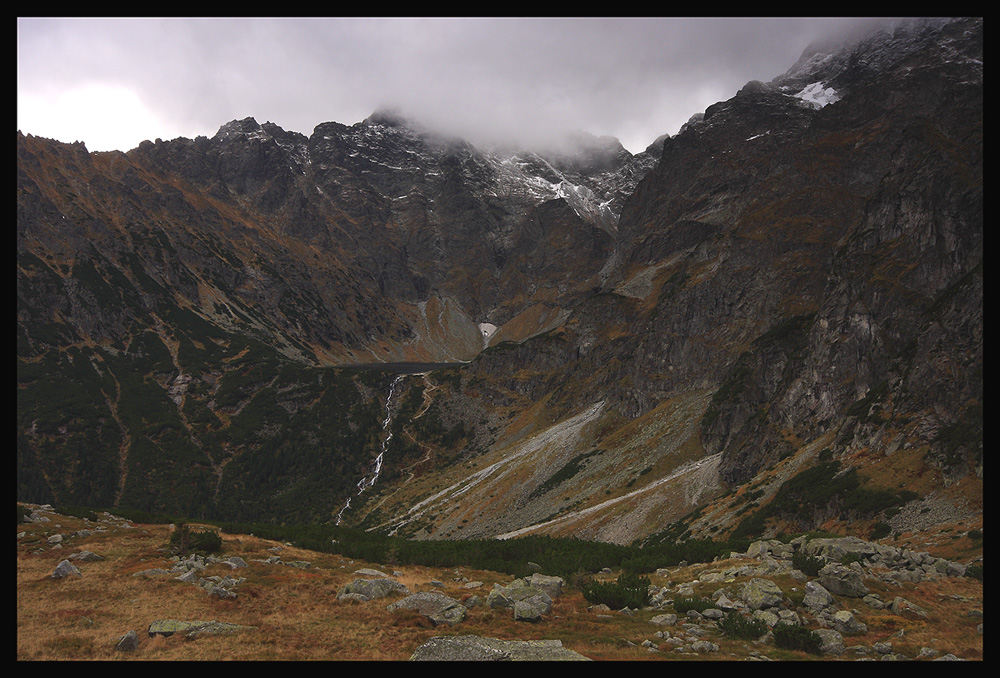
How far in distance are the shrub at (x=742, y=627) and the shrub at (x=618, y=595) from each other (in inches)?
209

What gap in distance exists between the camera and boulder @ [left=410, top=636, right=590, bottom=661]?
1692 cm

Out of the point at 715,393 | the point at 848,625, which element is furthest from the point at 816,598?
the point at 715,393

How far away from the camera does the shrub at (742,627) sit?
20094 mm

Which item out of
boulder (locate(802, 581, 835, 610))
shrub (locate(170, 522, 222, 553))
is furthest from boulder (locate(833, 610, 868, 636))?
shrub (locate(170, 522, 222, 553))

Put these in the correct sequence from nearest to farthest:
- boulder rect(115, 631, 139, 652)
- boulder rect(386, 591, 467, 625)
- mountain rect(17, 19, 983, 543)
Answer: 1. boulder rect(115, 631, 139, 652)
2. boulder rect(386, 591, 467, 625)
3. mountain rect(17, 19, 983, 543)

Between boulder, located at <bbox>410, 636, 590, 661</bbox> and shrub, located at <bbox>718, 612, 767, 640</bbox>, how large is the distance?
7388 millimetres

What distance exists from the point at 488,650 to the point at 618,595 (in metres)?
11.0

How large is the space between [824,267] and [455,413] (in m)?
127

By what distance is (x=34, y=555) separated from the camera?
96.1ft

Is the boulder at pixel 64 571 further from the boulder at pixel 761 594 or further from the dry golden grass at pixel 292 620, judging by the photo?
the boulder at pixel 761 594

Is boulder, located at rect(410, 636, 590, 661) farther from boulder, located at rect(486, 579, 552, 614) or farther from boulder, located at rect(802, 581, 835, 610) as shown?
boulder, located at rect(802, 581, 835, 610)

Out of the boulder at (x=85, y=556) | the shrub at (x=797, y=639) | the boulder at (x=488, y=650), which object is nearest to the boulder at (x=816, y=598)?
the shrub at (x=797, y=639)
